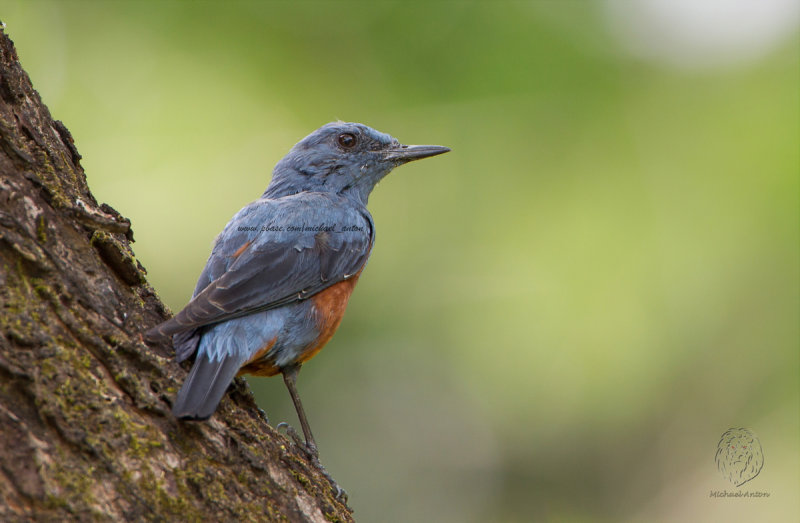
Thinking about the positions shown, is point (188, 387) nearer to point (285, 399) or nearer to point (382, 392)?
point (285, 399)

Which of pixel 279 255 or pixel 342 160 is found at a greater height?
pixel 342 160

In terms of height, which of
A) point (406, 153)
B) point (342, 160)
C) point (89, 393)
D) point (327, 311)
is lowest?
point (89, 393)

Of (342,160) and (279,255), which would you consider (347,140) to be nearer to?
(342,160)

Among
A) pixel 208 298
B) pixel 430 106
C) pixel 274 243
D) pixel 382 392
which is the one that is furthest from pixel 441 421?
pixel 208 298

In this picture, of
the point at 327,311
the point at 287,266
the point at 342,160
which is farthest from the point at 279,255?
the point at 342,160

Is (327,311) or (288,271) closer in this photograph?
(288,271)

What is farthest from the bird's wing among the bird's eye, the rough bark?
the bird's eye

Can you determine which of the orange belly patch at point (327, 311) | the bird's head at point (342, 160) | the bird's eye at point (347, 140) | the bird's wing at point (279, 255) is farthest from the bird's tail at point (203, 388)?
the bird's eye at point (347, 140)

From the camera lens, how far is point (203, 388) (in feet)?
9.25

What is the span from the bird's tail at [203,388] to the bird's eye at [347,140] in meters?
3.18

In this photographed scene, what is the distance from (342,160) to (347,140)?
0.75ft

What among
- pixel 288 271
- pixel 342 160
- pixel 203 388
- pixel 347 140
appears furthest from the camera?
pixel 347 140

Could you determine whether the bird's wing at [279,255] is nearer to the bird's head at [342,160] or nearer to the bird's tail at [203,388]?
the bird's tail at [203,388]

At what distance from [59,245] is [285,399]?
479 cm
